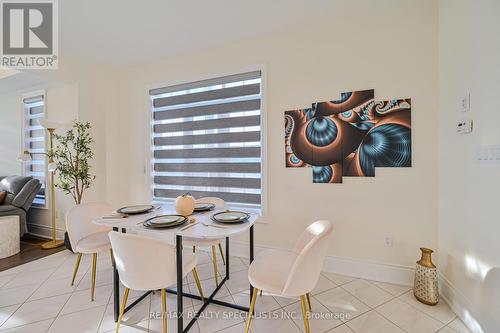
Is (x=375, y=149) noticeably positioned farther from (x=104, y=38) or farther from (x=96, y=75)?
(x=96, y=75)

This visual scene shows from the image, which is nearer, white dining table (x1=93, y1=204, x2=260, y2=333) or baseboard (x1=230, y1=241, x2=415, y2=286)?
white dining table (x1=93, y1=204, x2=260, y2=333)

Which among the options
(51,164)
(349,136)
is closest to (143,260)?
(349,136)

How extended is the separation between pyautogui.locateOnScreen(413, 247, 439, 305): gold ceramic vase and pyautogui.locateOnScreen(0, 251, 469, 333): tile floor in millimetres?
64

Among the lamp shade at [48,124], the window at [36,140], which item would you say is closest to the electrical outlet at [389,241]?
the lamp shade at [48,124]

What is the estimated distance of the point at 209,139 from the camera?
2.95 meters

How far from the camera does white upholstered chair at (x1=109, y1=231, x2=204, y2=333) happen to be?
51.4 inches

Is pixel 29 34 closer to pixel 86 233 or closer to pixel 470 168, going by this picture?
pixel 86 233

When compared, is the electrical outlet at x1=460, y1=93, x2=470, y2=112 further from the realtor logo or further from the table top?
the realtor logo

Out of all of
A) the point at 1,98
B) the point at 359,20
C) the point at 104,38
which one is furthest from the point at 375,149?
the point at 1,98

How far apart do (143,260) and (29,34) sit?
295cm

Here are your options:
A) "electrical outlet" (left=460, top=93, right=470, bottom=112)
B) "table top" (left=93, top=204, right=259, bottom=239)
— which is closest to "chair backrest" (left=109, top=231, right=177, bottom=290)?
"table top" (left=93, top=204, right=259, bottom=239)

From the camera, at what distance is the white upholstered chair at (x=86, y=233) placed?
6.29 feet

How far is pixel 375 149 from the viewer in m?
2.14

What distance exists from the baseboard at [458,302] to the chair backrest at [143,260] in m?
2.15
